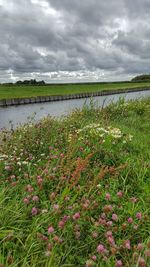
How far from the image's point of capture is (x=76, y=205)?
2.67 metres

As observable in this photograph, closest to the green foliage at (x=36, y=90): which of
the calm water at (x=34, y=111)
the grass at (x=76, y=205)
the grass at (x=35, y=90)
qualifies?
the grass at (x=35, y=90)

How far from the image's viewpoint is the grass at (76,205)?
7.30ft

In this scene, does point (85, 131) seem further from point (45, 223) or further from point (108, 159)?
point (45, 223)

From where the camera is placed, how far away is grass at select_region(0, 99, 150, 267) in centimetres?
222

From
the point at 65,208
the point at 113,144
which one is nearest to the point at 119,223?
the point at 65,208

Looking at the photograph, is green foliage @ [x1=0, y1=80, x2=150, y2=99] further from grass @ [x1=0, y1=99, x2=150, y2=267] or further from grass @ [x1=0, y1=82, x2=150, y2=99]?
grass @ [x1=0, y1=99, x2=150, y2=267]

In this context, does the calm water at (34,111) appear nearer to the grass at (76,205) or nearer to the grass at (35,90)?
the grass at (76,205)

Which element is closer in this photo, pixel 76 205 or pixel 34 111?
pixel 76 205

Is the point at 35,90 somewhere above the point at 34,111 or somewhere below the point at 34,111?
above

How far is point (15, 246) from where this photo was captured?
233 cm

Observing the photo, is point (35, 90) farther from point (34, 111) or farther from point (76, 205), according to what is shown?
point (76, 205)

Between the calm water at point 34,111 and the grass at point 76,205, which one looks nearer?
the grass at point 76,205

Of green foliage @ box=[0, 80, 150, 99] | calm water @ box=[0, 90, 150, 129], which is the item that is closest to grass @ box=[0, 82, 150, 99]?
green foliage @ box=[0, 80, 150, 99]

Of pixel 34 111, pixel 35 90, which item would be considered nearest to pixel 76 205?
pixel 34 111
